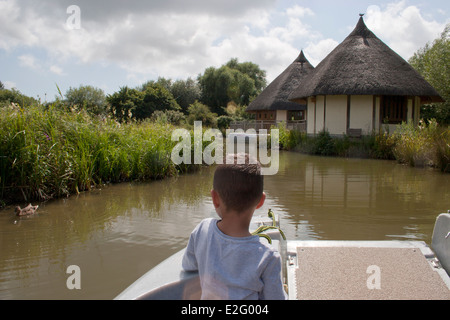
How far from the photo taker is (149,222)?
556cm

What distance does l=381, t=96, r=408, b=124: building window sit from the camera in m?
17.8

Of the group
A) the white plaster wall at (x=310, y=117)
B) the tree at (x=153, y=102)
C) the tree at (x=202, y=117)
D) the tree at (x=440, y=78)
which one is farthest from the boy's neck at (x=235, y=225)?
the tree at (x=153, y=102)

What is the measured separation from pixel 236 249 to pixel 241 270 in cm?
9

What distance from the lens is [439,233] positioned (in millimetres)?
3074

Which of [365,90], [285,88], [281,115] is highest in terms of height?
[285,88]

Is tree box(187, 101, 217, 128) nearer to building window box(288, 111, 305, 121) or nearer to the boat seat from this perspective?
building window box(288, 111, 305, 121)

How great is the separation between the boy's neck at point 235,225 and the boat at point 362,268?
0.57m

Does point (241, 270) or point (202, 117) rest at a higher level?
point (202, 117)

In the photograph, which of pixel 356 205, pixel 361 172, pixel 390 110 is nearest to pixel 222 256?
pixel 356 205

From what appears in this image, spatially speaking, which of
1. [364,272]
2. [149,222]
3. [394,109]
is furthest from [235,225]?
[394,109]

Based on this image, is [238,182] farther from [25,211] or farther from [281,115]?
[281,115]

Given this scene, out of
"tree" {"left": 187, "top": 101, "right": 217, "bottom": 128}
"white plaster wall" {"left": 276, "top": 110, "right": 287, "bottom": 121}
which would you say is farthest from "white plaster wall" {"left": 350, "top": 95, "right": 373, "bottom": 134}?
"tree" {"left": 187, "top": 101, "right": 217, "bottom": 128}

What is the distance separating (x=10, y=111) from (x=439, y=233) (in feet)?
22.8
